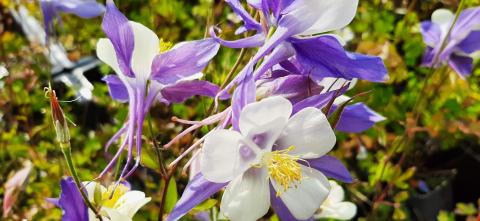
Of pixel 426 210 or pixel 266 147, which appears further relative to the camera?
pixel 426 210

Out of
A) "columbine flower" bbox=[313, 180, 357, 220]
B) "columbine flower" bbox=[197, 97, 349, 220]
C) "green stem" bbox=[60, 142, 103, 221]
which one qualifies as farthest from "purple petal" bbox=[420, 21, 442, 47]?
"green stem" bbox=[60, 142, 103, 221]

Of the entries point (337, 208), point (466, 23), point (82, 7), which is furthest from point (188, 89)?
point (466, 23)

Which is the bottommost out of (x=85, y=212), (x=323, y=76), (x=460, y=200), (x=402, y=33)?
(x=460, y=200)

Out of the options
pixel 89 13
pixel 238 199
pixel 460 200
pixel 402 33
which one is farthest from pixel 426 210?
pixel 238 199

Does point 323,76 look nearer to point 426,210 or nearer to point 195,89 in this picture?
point 195,89

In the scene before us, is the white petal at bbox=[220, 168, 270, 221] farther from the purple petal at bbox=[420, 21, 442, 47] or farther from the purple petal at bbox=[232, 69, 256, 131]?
the purple petal at bbox=[420, 21, 442, 47]

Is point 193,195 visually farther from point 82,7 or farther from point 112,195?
point 82,7
